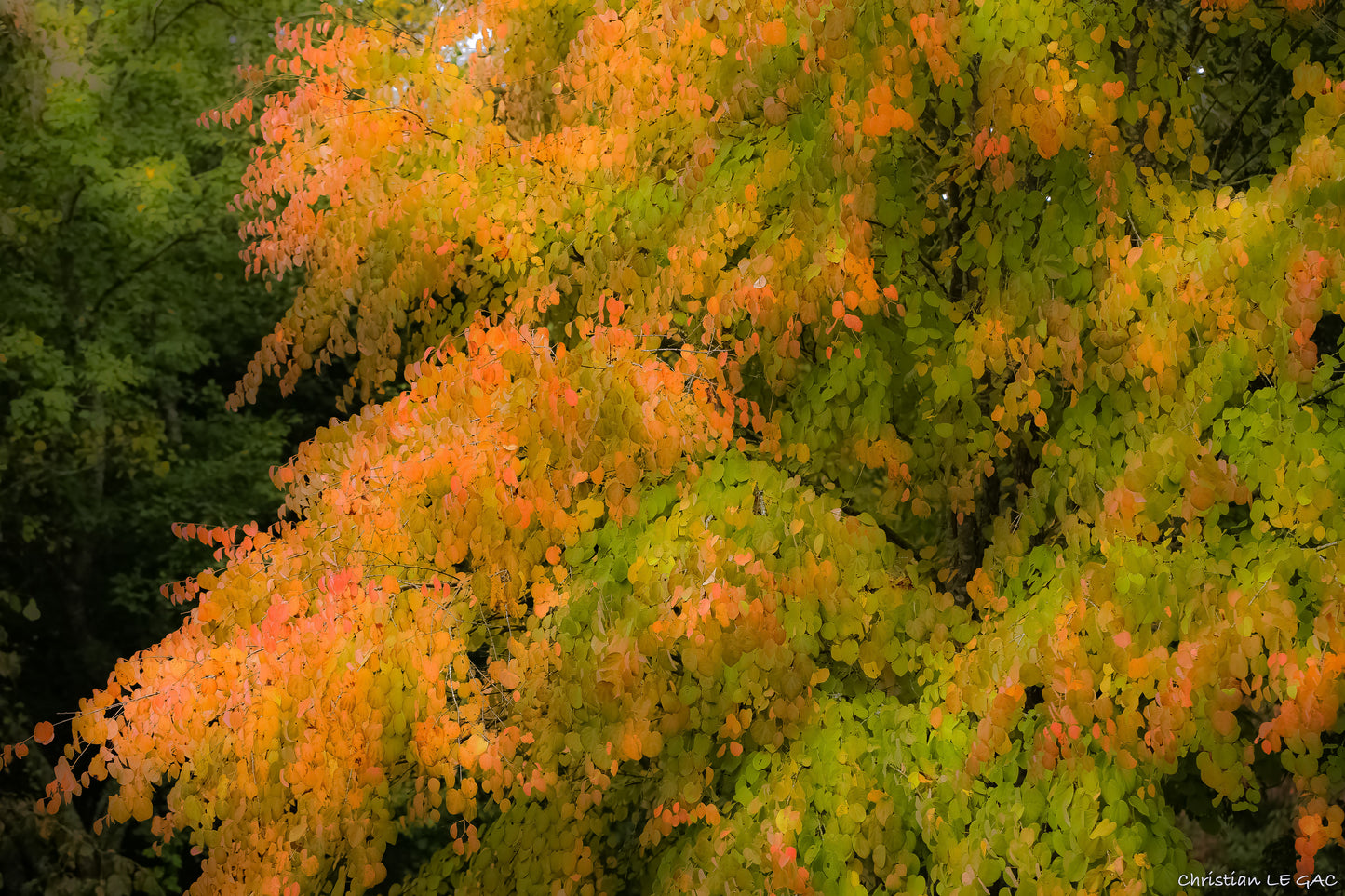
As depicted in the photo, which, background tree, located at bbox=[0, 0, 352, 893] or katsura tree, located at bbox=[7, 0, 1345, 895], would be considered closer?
katsura tree, located at bbox=[7, 0, 1345, 895]

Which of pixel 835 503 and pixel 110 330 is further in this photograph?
pixel 110 330

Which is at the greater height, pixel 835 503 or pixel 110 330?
pixel 835 503

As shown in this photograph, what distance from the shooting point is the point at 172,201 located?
11039 millimetres

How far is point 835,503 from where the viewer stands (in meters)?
4.17

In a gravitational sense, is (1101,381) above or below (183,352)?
above

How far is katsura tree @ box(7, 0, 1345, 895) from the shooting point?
3.38 metres

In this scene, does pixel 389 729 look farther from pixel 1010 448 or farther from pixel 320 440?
pixel 1010 448

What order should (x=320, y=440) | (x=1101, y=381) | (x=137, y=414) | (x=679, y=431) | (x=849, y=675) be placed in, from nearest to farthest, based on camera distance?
(x=679, y=431)
(x=1101, y=381)
(x=849, y=675)
(x=320, y=440)
(x=137, y=414)

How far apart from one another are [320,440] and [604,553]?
5.80ft

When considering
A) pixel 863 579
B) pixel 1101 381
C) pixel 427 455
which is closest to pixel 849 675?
pixel 863 579

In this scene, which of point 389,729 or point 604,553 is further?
point 604,553

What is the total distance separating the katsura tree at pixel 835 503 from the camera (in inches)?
133

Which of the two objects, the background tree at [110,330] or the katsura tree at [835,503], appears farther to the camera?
the background tree at [110,330]

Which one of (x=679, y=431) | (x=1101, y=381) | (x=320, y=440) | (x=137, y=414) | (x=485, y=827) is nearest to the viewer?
(x=679, y=431)
